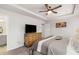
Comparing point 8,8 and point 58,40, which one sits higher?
point 8,8

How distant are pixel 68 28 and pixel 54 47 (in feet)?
1.19

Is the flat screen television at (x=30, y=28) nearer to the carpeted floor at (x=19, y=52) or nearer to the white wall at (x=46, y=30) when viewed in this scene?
the white wall at (x=46, y=30)

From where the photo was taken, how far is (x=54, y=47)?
1241mm

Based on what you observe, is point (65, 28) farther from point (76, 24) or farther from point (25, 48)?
point (25, 48)

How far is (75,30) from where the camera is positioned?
129cm

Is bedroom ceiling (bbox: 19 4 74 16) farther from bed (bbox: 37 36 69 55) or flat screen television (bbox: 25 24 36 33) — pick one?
bed (bbox: 37 36 69 55)

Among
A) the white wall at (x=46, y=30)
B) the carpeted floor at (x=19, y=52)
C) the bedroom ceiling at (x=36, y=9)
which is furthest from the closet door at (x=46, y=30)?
the carpeted floor at (x=19, y=52)

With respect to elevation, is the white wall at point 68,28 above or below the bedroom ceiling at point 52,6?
below

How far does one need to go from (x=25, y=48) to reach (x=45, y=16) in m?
0.57

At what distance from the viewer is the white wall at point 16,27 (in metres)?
1.30

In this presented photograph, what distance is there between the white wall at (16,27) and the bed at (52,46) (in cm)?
23

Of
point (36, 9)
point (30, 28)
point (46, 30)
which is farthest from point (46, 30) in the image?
point (36, 9)

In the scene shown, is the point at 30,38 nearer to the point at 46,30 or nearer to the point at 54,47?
the point at 46,30
